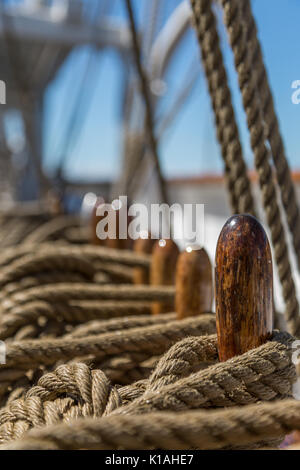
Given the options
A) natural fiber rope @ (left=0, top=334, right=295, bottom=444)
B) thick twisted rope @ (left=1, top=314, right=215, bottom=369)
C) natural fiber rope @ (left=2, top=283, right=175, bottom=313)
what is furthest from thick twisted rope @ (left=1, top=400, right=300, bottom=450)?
natural fiber rope @ (left=2, top=283, right=175, bottom=313)

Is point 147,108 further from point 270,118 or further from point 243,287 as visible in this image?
point 243,287

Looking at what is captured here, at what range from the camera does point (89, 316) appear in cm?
93

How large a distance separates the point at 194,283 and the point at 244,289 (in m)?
0.24

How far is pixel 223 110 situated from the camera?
0.79 meters

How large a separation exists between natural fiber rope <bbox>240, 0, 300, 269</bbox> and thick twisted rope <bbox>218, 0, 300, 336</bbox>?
0.04ft

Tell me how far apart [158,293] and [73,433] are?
56 centimetres

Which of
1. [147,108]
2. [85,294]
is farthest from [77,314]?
[147,108]

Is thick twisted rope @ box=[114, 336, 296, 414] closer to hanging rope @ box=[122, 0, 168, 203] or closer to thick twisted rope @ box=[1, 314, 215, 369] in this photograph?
thick twisted rope @ box=[1, 314, 215, 369]

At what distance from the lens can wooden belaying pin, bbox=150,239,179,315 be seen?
0.97m

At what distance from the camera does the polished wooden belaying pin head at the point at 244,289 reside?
55 centimetres

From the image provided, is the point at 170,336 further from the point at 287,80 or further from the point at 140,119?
the point at 140,119

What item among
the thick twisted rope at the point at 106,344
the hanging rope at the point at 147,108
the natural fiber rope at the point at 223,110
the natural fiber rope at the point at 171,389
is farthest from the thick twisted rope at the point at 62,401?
the hanging rope at the point at 147,108

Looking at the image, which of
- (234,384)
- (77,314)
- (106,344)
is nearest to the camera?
(234,384)

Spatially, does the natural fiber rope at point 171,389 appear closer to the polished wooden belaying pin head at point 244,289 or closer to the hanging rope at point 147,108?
the polished wooden belaying pin head at point 244,289
